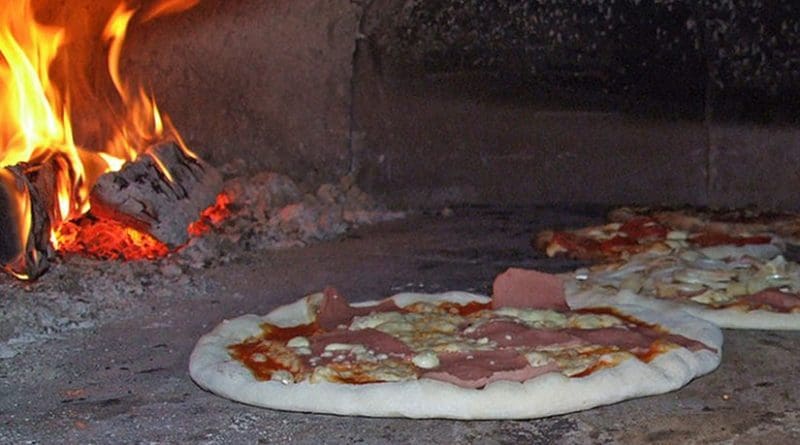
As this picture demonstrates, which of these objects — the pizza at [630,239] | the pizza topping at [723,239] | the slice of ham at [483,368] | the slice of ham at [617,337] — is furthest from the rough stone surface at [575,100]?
the slice of ham at [483,368]

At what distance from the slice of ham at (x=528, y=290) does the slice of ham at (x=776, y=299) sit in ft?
1.80

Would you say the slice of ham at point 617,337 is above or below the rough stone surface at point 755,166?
above

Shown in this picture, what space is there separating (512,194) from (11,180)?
2287 mm

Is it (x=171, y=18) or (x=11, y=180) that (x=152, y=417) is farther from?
(x=171, y=18)

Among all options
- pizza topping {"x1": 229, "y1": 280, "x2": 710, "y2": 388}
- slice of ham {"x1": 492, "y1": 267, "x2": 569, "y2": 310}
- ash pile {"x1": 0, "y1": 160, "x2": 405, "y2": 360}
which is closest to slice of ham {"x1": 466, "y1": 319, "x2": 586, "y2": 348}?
pizza topping {"x1": 229, "y1": 280, "x2": 710, "y2": 388}

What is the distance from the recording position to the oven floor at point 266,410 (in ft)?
8.34

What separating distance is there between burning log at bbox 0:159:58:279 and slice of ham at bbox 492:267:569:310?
57.1 inches

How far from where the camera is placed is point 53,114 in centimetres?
438

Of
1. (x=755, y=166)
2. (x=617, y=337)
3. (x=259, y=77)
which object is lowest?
(x=755, y=166)

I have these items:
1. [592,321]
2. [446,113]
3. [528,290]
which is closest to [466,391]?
[592,321]

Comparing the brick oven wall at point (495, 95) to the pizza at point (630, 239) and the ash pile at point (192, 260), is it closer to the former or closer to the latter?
the ash pile at point (192, 260)

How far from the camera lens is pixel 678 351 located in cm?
282

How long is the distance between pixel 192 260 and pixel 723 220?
2011 mm

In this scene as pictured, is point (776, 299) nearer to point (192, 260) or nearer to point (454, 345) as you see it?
point (454, 345)
